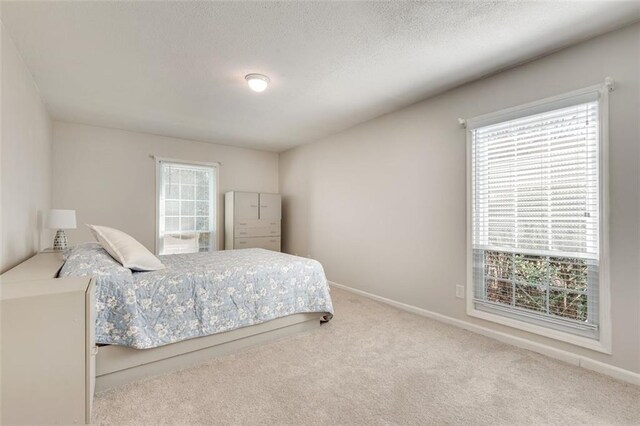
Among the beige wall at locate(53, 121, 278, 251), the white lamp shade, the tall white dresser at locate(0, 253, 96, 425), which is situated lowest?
the tall white dresser at locate(0, 253, 96, 425)

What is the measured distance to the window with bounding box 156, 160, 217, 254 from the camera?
479 cm

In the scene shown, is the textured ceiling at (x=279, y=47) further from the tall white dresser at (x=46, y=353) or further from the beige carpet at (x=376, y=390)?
the beige carpet at (x=376, y=390)

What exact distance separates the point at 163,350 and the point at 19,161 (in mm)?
1947

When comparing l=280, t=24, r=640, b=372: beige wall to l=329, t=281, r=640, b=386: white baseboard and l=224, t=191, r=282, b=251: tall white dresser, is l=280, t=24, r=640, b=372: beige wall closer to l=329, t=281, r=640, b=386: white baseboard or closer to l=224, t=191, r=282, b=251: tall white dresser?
l=329, t=281, r=640, b=386: white baseboard

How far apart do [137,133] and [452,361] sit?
5.11 m

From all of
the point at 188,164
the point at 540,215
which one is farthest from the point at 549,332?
the point at 188,164

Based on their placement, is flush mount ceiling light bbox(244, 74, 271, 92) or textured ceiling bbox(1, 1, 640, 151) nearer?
textured ceiling bbox(1, 1, 640, 151)

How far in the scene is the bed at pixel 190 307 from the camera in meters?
1.91

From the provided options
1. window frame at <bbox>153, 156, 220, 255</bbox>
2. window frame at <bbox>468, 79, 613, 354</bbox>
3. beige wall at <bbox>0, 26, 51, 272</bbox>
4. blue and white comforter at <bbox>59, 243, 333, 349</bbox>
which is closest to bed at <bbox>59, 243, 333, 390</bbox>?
blue and white comforter at <bbox>59, 243, 333, 349</bbox>

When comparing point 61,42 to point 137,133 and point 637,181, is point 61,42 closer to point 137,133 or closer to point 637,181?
point 137,133

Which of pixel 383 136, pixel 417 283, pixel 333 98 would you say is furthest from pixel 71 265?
pixel 383 136

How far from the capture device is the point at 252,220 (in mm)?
5254

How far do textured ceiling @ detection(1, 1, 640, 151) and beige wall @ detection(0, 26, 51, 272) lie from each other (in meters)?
0.19

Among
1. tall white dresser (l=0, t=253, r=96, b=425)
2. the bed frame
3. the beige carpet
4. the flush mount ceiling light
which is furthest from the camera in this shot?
the flush mount ceiling light
